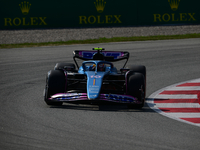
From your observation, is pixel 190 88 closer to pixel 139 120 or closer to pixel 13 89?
pixel 139 120

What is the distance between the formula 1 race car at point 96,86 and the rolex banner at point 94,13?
1512 cm

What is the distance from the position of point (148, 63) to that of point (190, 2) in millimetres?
11879

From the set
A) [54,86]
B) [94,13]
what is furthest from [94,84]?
[94,13]

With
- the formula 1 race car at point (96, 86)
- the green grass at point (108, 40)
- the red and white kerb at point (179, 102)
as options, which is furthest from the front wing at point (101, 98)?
the green grass at point (108, 40)

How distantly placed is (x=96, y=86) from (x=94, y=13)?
16.7 m

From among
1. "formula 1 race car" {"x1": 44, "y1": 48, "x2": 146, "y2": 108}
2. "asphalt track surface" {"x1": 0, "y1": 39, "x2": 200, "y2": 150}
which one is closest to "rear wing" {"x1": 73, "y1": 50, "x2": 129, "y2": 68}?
"formula 1 race car" {"x1": 44, "y1": 48, "x2": 146, "y2": 108}

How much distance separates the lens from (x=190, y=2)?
2412cm

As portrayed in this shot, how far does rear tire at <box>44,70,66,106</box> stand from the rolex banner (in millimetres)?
15792

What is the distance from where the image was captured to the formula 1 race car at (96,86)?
7375 mm

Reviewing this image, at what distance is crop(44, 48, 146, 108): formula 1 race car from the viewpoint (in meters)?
7.38

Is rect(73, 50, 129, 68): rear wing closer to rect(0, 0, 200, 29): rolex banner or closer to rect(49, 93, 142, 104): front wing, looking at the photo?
rect(49, 93, 142, 104): front wing

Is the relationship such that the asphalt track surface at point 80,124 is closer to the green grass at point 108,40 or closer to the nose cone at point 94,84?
the nose cone at point 94,84

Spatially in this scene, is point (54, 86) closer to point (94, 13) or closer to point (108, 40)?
point (108, 40)

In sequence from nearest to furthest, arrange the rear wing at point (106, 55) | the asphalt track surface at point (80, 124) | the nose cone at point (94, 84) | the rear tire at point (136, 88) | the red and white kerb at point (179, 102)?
the asphalt track surface at point (80, 124) < the red and white kerb at point (179, 102) < the nose cone at point (94, 84) < the rear tire at point (136, 88) < the rear wing at point (106, 55)
